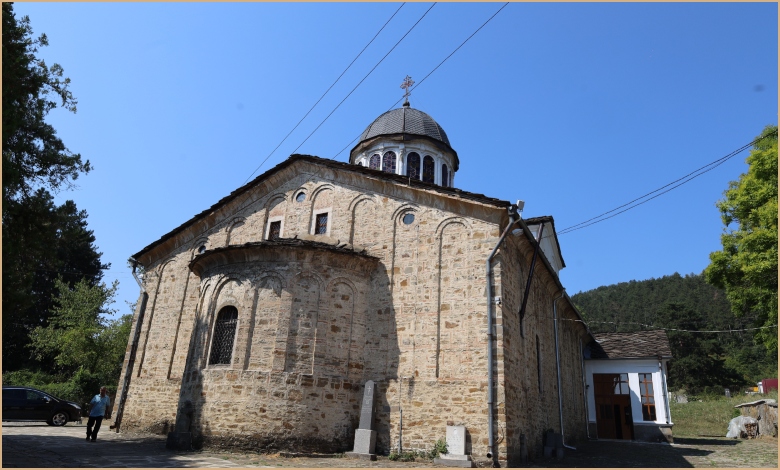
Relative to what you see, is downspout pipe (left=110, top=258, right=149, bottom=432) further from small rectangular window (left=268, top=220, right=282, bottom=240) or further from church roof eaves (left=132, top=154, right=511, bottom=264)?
small rectangular window (left=268, top=220, right=282, bottom=240)

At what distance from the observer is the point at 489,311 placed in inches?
465

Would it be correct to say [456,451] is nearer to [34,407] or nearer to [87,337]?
[34,407]

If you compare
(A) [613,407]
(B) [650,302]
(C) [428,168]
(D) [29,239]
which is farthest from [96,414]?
(B) [650,302]

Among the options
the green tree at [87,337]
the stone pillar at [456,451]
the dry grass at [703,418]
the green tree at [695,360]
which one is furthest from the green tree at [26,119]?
the green tree at [695,360]

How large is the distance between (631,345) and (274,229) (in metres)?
18.6

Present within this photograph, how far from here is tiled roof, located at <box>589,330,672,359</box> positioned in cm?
2331

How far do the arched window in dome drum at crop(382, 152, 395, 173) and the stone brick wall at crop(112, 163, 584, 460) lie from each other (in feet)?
14.7

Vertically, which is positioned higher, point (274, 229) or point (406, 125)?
point (406, 125)

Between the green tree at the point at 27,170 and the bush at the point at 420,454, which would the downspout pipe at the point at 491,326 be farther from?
the green tree at the point at 27,170

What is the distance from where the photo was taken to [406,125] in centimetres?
1989

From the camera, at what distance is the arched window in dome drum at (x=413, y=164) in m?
19.4

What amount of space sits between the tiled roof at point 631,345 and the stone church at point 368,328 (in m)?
9.88

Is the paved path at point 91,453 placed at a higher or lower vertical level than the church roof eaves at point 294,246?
lower

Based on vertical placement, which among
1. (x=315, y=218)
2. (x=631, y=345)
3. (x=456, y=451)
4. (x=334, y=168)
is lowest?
(x=456, y=451)
